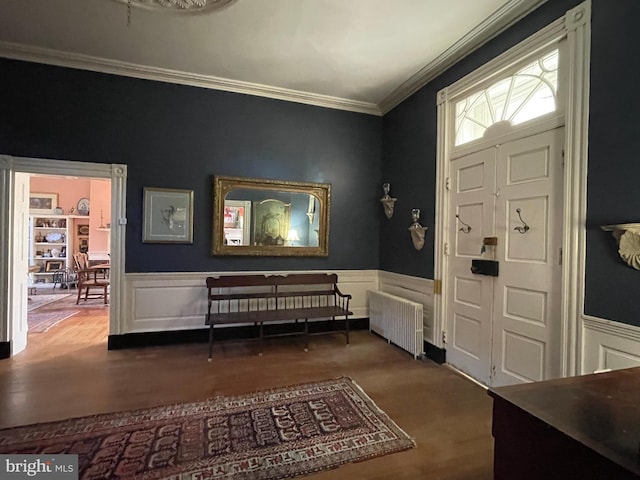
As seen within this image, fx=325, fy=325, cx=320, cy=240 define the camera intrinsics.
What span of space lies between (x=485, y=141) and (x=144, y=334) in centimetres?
415

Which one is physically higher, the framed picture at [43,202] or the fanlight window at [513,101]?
the fanlight window at [513,101]

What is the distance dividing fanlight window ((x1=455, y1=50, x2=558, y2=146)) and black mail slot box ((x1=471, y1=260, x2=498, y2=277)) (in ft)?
3.85

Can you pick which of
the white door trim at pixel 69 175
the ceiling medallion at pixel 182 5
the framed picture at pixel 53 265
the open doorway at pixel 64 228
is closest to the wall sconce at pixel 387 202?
the ceiling medallion at pixel 182 5

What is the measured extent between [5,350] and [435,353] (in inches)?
177

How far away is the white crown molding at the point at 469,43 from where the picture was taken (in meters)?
2.54

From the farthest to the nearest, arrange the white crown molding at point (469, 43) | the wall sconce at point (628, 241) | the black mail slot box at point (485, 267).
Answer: the black mail slot box at point (485, 267), the white crown molding at point (469, 43), the wall sconce at point (628, 241)

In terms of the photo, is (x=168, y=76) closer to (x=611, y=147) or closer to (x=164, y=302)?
(x=164, y=302)

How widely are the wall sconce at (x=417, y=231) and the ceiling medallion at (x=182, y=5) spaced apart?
2.70 metres

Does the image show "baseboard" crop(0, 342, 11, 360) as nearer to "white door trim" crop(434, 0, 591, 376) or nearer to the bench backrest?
the bench backrest

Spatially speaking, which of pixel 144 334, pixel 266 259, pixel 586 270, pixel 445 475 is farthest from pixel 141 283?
pixel 586 270

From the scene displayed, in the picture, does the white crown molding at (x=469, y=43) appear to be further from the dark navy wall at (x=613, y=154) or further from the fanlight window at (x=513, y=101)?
the dark navy wall at (x=613, y=154)

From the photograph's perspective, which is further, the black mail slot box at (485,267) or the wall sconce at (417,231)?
the wall sconce at (417,231)

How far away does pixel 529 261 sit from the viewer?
2.54m

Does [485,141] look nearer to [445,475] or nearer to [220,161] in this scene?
[445,475]
